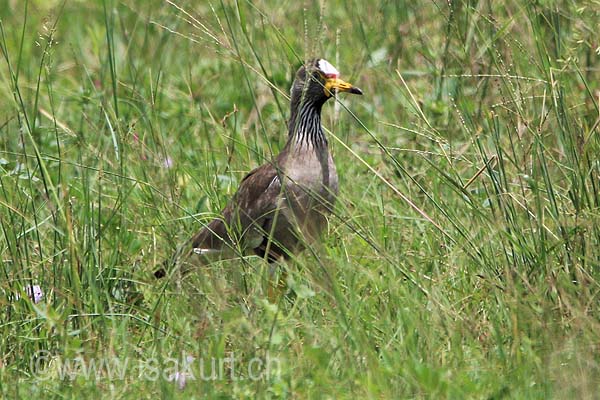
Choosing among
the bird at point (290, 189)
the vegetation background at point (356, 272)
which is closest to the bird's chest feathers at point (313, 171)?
the bird at point (290, 189)

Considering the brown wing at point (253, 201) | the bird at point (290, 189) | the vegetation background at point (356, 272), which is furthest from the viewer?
the brown wing at point (253, 201)

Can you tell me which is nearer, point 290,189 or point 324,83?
point 290,189

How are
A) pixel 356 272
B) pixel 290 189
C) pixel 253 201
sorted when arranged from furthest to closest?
pixel 253 201, pixel 290 189, pixel 356 272

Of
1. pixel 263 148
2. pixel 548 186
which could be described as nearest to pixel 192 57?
pixel 263 148

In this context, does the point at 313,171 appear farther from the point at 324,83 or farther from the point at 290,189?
the point at 324,83

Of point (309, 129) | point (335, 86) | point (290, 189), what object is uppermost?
point (335, 86)

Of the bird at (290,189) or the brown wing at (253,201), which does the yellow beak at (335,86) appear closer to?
the bird at (290,189)

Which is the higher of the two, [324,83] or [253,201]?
[324,83]

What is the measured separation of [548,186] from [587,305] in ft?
1.95

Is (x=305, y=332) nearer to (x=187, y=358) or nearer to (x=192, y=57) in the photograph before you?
(x=187, y=358)

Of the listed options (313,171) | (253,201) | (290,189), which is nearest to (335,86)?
(313,171)

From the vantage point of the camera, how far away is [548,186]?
429 cm

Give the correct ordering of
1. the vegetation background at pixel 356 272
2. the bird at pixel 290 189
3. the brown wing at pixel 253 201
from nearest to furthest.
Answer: the vegetation background at pixel 356 272
the bird at pixel 290 189
the brown wing at pixel 253 201

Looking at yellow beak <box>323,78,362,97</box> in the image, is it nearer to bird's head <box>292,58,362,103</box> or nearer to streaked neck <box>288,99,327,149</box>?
bird's head <box>292,58,362,103</box>
